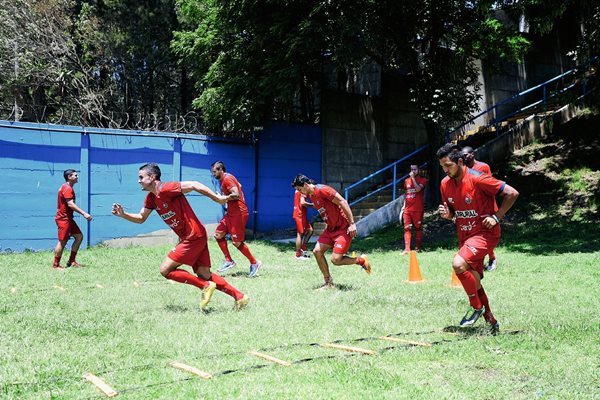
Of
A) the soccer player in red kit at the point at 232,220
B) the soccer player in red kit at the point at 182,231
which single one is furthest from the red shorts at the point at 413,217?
the soccer player in red kit at the point at 182,231

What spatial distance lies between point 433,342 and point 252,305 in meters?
2.53

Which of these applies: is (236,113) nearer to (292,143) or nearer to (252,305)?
(292,143)

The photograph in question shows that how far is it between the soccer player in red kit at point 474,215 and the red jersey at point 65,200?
8030mm

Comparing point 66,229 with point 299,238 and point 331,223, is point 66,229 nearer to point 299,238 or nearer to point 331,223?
point 299,238

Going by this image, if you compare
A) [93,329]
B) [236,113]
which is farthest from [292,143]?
[93,329]

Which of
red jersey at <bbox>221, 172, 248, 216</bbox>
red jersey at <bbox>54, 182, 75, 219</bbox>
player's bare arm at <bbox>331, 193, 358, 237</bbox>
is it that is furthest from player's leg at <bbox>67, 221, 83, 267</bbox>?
player's bare arm at <bbox>331, 193, 358, 237</bbox>

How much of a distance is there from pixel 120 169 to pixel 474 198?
11.4 m

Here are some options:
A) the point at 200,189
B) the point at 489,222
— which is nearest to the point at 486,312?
the point at 489,222

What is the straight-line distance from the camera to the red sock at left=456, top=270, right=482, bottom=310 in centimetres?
560

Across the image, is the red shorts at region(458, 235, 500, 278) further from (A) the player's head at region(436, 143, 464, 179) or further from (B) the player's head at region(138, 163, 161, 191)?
(B) the player's head at region(138, 163, 161, 191)

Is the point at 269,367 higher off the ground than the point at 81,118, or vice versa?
the point at 81,118

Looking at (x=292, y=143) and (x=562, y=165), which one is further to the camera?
(x=292, y=143)

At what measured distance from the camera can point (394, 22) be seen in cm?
1551

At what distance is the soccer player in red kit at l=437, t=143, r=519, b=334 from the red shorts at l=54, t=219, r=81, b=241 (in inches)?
319
